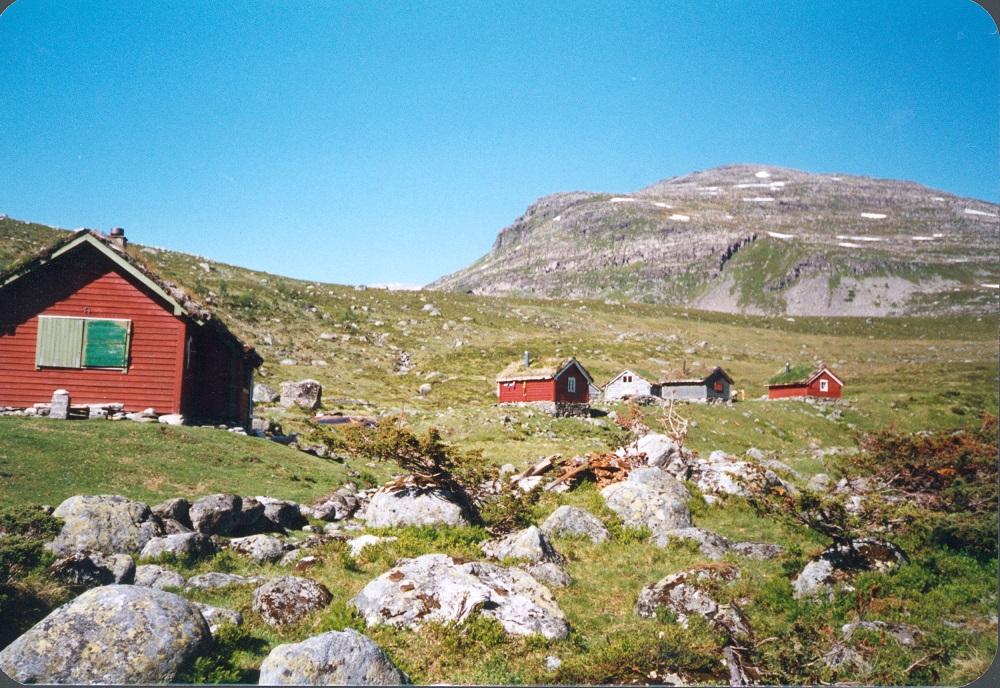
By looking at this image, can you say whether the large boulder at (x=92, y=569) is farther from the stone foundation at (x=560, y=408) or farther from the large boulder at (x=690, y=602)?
the stone foundation at (x=560, y=408)

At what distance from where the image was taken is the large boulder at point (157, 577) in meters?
9.62

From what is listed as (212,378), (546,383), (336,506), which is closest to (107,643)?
(336,506)

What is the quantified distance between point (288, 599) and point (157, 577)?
2.61m

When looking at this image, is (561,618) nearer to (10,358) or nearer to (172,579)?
(172,579)

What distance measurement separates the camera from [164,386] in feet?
62.3

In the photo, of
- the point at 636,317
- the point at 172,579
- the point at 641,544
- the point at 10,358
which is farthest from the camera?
the point at 636,317

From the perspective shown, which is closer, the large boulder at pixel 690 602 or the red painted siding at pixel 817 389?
the large boulder at pixel 690 602

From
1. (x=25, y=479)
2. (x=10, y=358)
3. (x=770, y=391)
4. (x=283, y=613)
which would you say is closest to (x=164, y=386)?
(x=10, y=358)

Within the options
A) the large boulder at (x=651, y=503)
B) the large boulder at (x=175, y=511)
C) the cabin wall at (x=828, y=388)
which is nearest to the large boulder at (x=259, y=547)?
the large boulder at (x=175, y=511)

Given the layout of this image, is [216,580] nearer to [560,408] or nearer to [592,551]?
[592,551]

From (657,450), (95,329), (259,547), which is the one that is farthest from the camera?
(657,450)

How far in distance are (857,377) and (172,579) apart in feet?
217

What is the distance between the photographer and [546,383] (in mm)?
48281

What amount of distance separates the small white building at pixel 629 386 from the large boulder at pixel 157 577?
2112 inches
